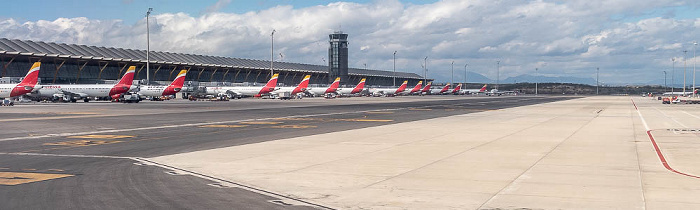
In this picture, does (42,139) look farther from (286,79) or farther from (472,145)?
(286,79)

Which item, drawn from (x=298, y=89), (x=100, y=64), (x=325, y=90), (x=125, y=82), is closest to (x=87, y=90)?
(x=125, y=82)

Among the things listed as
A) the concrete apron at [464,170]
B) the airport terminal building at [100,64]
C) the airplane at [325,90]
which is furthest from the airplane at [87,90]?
the concrete apron at [464,170]

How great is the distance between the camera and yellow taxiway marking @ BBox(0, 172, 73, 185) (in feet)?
44.4

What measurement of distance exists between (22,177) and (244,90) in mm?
103201

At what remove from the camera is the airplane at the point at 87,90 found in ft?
262

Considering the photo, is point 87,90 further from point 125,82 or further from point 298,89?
point 298,89

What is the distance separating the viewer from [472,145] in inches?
882

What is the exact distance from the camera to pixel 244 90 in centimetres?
11656

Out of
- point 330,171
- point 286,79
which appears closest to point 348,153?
point 330,171

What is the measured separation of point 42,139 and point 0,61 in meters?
87.7

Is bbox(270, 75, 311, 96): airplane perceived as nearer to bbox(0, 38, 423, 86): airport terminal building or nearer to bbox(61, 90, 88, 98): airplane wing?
bbox(0, 38, 423, 86): airport terminal building

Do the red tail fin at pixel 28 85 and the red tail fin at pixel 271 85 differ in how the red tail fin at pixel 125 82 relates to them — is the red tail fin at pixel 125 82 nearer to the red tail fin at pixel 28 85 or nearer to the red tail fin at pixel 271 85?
the red tail fin at pixel 28 85

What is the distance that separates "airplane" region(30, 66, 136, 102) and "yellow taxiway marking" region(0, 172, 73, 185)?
2651 inches

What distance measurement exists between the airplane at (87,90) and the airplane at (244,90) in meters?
27.7
